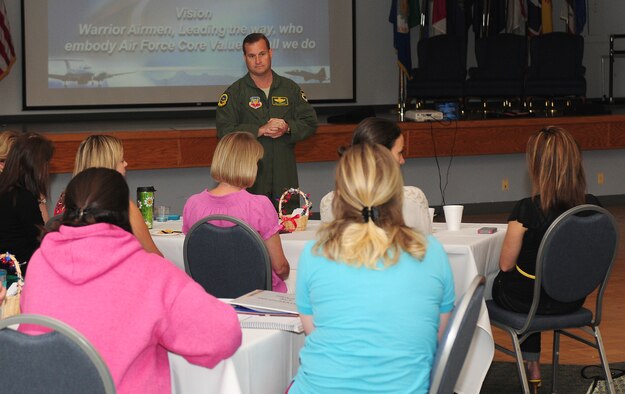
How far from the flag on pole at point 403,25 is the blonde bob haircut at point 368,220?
296 inches

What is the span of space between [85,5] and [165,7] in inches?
27.6

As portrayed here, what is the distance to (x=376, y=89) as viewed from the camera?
32.6ft

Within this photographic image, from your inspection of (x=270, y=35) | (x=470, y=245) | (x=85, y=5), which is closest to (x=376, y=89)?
(x=270, y=35)

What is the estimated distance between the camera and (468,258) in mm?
3947

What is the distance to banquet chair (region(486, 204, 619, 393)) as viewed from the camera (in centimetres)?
361

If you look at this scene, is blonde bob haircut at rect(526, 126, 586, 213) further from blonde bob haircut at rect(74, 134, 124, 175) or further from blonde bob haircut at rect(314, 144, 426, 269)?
blonde bob haircut at rect(74, 134, 124, 175)

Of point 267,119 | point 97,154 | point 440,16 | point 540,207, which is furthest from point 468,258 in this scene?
point 440,16

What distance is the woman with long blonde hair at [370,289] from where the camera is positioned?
2.25 metres

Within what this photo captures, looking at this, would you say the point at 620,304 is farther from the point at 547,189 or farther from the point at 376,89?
the point at 376,89

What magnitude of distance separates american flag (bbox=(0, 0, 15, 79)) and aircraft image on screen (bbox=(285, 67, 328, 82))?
250 cm

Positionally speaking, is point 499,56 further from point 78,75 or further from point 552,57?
point 78,75

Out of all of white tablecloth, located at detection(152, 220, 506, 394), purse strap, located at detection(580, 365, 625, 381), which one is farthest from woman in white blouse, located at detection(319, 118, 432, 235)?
purse strap, located at detection(580, 365, 625, 381)

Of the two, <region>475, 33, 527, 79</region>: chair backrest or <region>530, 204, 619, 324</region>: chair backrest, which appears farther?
<region>475, 33, 527, 79</region>: chair backrest

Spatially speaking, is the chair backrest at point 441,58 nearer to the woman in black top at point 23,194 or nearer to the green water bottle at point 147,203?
the green water bottle at point 147,203
